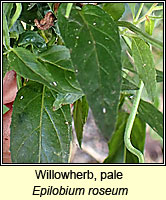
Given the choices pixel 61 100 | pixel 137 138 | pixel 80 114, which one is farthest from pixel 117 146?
pixel 61 100

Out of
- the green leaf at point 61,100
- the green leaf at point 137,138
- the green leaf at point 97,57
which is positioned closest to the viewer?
the green leaf at point 97,57

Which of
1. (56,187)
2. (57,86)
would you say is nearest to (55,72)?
(57,86)

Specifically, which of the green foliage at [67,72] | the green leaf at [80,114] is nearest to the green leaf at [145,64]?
the green foliage at [67,72]

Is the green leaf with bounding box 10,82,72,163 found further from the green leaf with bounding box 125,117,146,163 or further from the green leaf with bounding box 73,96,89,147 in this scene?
the green leaf with bounding box 125,117,146,163

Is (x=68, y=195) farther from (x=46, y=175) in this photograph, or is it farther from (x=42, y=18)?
(x=42, y=18)

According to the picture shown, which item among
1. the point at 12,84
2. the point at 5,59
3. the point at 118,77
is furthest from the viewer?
the point at 12,84

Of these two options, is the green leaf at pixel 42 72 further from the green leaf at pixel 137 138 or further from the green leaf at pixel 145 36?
the green leaf at pixel 137 138
